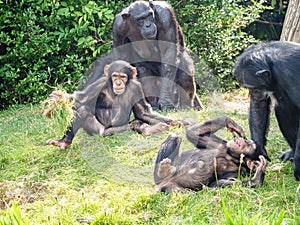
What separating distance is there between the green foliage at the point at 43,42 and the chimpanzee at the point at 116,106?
2.01 meters

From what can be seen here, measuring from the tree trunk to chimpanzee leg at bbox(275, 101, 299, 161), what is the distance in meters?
1.88

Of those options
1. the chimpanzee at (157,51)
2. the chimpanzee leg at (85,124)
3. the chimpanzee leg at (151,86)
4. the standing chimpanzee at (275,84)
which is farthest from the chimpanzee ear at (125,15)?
the standing chimpanzee at (275,84)

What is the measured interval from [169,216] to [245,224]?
36.9 inches

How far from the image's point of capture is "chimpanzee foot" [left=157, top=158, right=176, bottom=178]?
4.04 metres

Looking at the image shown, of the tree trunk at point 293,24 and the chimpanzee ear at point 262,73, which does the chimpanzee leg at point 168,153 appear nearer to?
the chimpanzee ear at point 262,73

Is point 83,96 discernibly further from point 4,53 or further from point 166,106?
point 4,53

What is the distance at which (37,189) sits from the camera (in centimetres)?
431

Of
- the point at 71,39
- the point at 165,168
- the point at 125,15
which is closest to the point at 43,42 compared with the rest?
the point at 71,39

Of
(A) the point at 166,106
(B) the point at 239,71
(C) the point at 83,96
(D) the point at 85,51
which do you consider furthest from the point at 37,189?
(D) the point at 85,51

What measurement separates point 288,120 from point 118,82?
6.87 feet

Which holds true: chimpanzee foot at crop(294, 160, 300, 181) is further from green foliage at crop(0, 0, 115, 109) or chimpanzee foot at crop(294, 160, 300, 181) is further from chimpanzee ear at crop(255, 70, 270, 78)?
green foliage at crop(0, 0, 115, 109)

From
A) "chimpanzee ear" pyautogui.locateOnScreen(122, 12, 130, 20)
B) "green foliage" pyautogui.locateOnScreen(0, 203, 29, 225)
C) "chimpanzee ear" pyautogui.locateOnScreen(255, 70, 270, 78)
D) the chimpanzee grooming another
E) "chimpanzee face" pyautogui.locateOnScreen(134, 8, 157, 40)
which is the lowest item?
the chimpanzee grooming another

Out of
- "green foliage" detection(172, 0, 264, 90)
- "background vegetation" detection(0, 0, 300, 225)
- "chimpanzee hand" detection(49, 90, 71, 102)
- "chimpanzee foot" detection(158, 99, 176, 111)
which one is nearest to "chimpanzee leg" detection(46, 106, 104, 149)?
"background vegetation" detection(0, 0, 300, 225)

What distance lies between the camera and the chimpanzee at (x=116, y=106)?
565 centimetres
